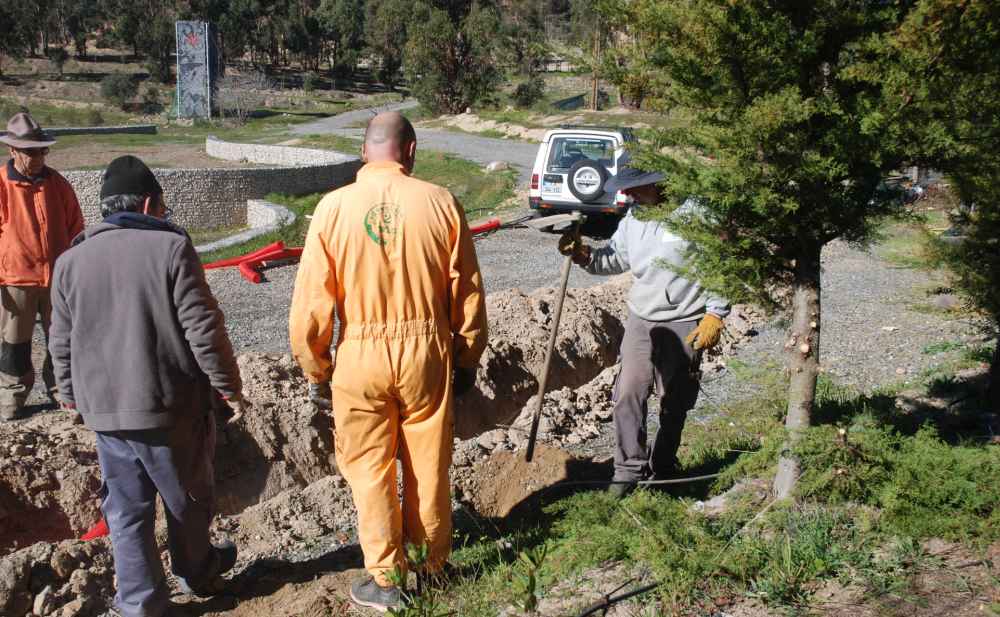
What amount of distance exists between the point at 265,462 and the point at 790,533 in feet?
11.1

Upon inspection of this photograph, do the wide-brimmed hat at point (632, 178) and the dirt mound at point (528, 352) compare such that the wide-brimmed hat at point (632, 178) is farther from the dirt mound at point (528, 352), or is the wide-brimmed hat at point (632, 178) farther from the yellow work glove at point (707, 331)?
the dirt mound at point (528, 352)

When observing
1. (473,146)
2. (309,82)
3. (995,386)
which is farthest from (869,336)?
(309,82)

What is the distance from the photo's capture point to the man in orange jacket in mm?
5637

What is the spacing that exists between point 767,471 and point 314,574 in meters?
2.11

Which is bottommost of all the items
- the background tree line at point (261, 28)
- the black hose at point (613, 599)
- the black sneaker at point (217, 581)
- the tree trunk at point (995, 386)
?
the black sneaker at point (217, 581)

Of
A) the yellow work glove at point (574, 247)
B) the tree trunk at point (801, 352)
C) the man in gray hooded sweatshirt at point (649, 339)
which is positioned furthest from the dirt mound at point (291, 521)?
the tree trunk at point (801, 352)

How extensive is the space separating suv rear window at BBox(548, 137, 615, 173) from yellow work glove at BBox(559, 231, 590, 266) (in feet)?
33.6

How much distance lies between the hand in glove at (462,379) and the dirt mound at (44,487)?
8.83 feet

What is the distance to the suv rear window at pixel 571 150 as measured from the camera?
571 inches

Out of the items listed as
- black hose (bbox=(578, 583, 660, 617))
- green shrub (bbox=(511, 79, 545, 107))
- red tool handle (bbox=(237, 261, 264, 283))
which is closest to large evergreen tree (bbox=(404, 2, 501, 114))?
green shrub (bbox=(511, 79, 545, 107))

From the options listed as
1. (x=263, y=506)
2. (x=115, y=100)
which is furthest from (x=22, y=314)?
(x=115, y=100)

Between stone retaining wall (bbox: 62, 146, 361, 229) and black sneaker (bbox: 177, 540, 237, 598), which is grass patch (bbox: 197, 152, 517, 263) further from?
black sneaker (bbox: 177, 540, 237, 598)

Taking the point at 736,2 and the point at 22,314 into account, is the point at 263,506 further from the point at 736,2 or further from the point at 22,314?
the point at 736,2

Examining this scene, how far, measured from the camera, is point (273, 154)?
28281mm
